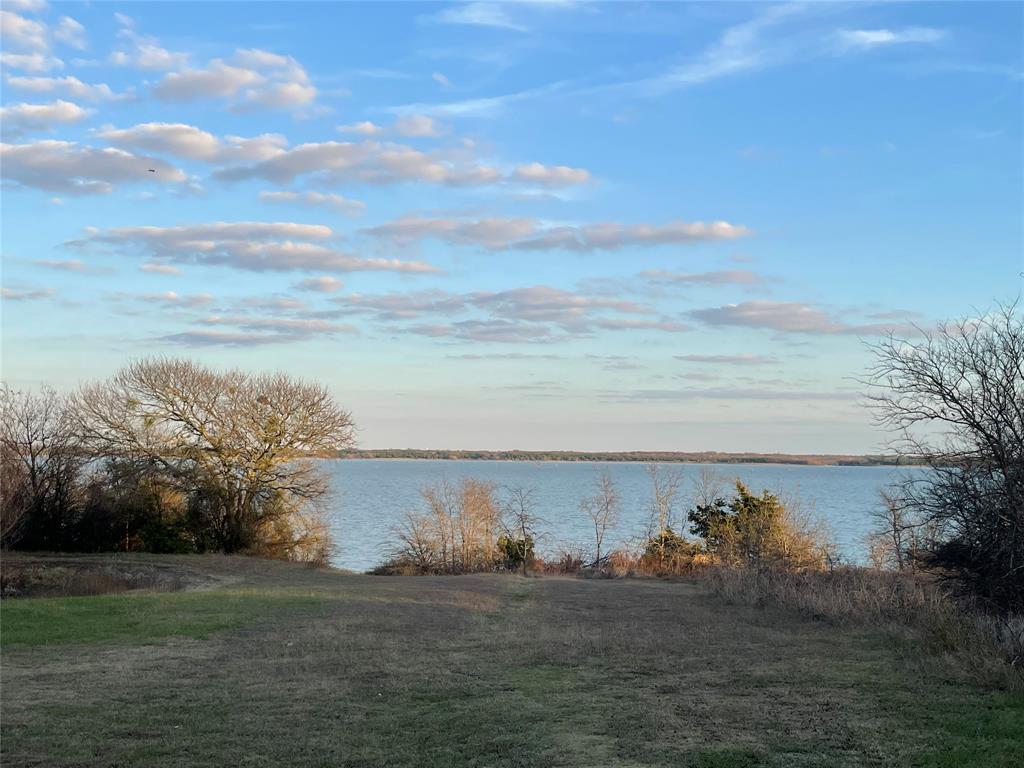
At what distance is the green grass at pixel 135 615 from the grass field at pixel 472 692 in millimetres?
95

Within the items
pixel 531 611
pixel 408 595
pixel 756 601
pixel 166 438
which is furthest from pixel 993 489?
pixel 166 438

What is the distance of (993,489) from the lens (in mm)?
13672

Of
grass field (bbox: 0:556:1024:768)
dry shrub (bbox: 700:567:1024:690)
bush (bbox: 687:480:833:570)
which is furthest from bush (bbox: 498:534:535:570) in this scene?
grass field (bbox: 0:556:1024:768)

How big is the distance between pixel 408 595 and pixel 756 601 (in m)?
8.17

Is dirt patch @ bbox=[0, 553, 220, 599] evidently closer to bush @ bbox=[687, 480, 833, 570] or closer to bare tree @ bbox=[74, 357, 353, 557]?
bare tree @ bbox=[74, 357, 353, 557]

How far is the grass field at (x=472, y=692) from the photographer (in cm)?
801

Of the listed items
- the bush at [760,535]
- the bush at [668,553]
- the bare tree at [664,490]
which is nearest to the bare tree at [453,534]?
the bush at [668,553]

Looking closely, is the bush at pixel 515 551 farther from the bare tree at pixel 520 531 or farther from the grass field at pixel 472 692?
the grass field at pixel 472 692

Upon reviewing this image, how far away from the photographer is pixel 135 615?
685 inches

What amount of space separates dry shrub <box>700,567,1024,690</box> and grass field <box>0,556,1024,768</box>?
17.8 inches

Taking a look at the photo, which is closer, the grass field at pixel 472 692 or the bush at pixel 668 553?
→ the grass field at pixel 472 692

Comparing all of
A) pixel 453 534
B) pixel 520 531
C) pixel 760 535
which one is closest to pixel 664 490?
pixel 520 531

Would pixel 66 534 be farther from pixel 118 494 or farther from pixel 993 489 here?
pixel 993 489

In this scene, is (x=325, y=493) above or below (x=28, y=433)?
below
